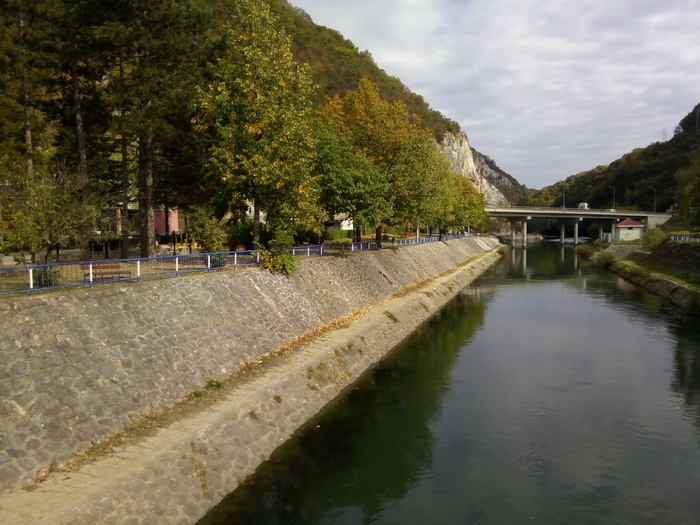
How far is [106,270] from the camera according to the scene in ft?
56.0

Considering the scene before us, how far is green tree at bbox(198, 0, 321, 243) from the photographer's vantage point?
2531 centimetres

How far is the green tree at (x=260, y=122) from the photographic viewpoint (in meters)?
25.3

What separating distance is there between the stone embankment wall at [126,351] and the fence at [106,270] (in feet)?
3.09

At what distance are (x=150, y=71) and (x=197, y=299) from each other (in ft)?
44.4

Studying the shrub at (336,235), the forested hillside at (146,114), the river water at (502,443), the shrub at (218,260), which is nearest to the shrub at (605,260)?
the shrub at (336,235)

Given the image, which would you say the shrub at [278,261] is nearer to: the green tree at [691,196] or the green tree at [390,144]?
the green tree at [390,144]

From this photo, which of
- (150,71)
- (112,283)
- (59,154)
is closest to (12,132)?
(59,154)

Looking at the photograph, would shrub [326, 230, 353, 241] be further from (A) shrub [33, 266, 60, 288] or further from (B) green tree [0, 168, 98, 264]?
(A) shrub [33, 266, 60, 288]

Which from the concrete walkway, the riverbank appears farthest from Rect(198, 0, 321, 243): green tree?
the riverbank

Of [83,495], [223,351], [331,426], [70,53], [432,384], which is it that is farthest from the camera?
[70,53]

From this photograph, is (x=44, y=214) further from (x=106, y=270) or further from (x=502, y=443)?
(x=502, y=443)

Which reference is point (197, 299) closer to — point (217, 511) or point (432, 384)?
point (217, 511)

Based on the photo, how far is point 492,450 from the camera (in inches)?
590

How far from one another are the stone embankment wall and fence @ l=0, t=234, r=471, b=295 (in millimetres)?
941
